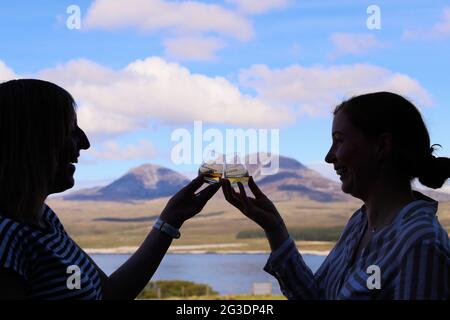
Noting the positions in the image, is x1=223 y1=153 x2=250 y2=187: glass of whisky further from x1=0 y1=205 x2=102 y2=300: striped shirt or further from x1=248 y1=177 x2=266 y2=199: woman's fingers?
x1=0 y1=205 x2=102 y2=300: striped shirt

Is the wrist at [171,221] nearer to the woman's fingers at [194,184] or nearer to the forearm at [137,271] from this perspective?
the forearm at [137,271]

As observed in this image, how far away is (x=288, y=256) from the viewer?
3348 mm

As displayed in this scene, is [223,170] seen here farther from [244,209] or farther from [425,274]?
[425,274]

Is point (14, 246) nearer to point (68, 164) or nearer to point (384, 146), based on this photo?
point (68, 164)

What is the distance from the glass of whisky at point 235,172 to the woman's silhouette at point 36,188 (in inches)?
43.9

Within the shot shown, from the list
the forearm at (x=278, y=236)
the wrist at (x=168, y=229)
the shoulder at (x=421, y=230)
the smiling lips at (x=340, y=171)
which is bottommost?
the forearm at (x=278, y=236)

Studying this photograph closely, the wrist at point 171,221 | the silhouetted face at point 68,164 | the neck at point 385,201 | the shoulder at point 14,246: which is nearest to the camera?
the shoulder at point 14,246

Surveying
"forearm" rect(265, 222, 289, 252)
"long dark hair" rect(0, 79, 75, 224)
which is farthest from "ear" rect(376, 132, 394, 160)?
"long dark hair" rect(0, 79, 75, 224)

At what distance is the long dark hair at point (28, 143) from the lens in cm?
235

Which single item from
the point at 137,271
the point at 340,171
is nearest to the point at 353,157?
the point at 340,171

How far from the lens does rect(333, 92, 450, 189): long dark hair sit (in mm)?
2912

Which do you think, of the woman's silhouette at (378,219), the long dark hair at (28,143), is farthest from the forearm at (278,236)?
the long dark hair at (28,143)
